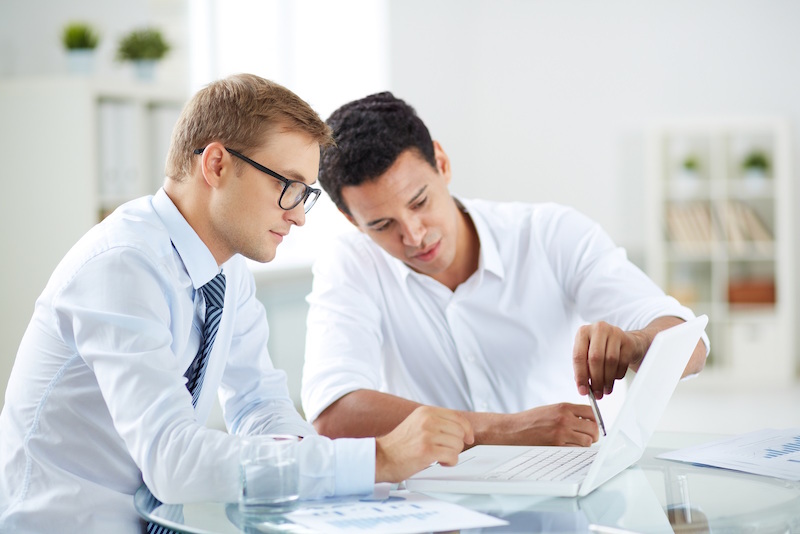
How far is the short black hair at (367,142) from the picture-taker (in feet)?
6.40

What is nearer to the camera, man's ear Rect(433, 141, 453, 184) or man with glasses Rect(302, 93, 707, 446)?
man with glasses Rect(302, 93, 707, 446)

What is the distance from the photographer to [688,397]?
5891mm

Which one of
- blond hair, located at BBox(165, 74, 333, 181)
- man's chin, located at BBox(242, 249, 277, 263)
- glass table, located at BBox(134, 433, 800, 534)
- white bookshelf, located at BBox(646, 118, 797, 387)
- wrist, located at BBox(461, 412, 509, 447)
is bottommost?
white bookshelf, located at BBox(646, 118, 797, 387)

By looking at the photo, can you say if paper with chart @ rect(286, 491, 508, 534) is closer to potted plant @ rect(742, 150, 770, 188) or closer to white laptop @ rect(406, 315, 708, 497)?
white laptop @ rect(406, 315, 708, 497)

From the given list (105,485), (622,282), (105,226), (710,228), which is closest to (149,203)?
(105,226)

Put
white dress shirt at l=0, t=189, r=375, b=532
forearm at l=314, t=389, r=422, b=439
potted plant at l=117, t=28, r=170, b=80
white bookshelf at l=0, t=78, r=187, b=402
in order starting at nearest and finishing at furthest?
white dress shirt at l=0, t=189, r=375, b=532, forearm at l=314, t=389, r=422, b=439, white bookshelf at l=0, t=78, r=187, b=402, potted plant at l=117, t=28, r=170, b=80

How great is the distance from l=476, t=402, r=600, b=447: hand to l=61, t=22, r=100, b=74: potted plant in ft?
8.43

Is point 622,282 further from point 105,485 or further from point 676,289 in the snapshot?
point 676,289

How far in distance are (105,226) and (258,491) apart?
1.57ft

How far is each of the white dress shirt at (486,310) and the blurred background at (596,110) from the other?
1.91m

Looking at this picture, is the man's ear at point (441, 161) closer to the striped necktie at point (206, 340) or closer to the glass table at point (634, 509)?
the striped necktie at point (206, 340)

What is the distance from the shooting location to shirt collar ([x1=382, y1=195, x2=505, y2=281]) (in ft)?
6.88

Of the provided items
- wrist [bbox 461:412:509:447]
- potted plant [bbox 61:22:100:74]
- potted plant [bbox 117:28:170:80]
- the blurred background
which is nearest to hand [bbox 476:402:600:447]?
wrist [bbox 461:412:509:447]

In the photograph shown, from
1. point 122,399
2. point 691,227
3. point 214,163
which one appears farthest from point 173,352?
point 691,227
